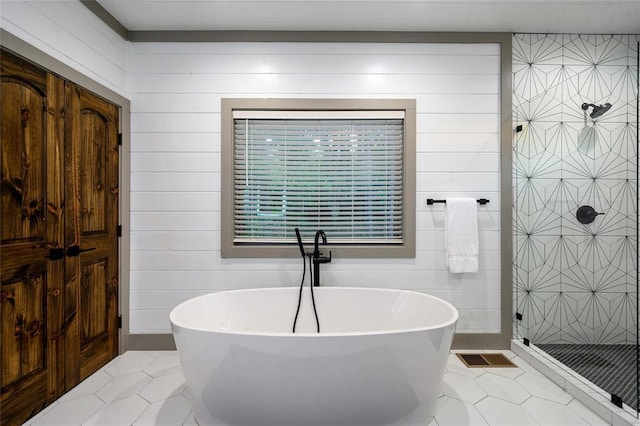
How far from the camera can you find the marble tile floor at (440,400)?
5.25 feet

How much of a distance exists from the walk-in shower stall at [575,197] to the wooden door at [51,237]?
10.2 ft

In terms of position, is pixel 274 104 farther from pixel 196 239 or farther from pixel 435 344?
pixel 435 344

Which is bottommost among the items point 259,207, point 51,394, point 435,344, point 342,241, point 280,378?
point 51,394

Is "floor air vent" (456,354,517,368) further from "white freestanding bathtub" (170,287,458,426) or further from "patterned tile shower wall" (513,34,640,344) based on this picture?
"white freestanding bathtub" (170,287,458,426)

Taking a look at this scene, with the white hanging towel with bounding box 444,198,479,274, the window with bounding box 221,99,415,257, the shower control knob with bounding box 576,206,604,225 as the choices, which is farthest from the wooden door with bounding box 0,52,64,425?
the shower control knob with bounding box 576,206,604,225

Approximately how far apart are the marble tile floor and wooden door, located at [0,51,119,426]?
16 centimetres

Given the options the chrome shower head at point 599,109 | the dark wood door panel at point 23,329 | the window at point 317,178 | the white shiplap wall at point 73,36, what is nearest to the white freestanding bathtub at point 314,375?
the dark wood door panel at point 23,329

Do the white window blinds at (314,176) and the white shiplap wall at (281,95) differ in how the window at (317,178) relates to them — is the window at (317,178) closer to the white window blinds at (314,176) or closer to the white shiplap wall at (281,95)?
the white window blinds at (314,176)

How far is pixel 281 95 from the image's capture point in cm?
245

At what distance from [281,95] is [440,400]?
Answer: 2.34 meters

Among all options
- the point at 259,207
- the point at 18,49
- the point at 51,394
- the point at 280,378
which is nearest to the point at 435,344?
the point at 280,378

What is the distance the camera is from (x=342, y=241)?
2479 mm

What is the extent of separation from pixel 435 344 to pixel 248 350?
87cm

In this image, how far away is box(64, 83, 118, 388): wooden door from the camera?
1922 millimetres
